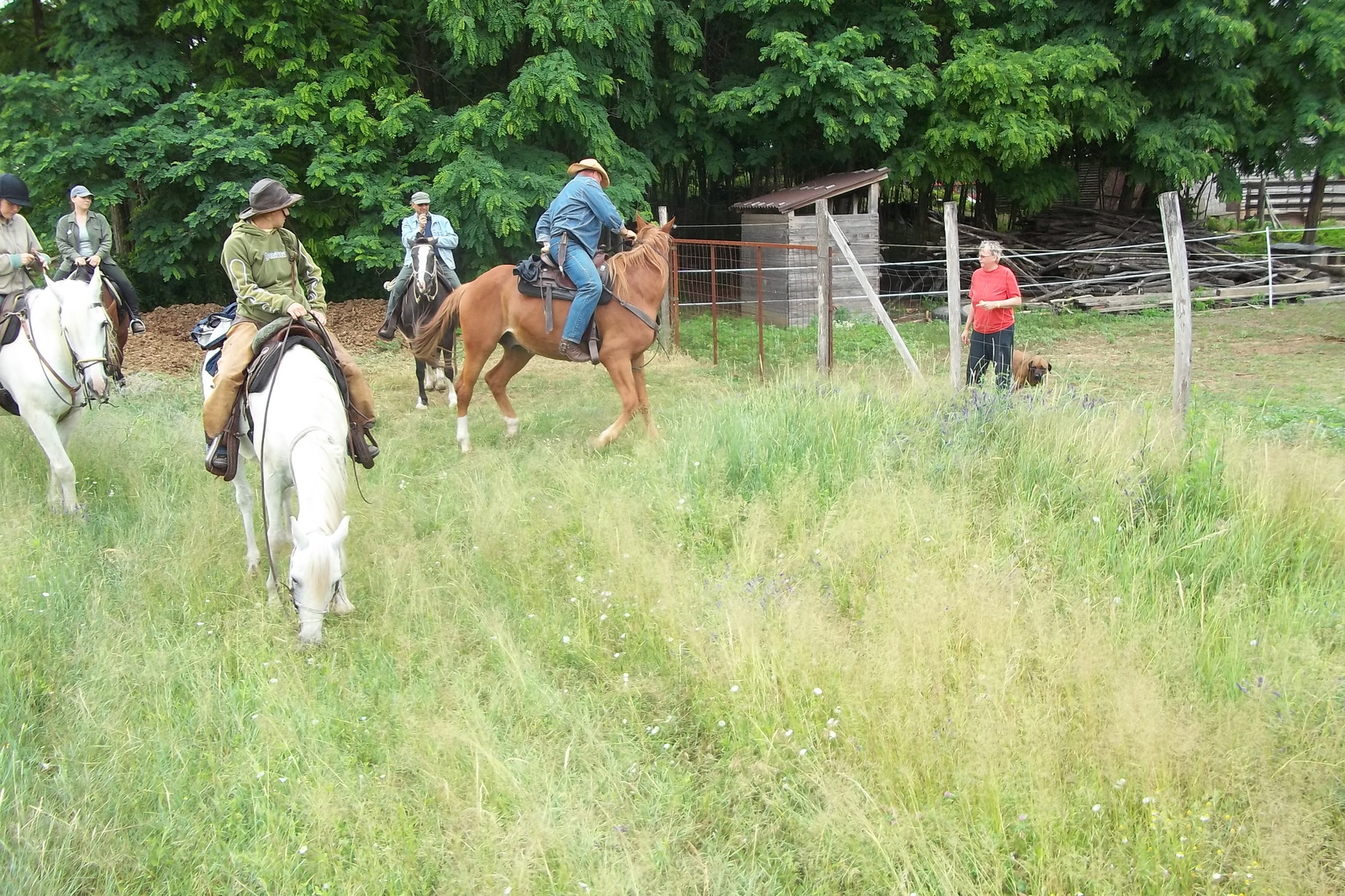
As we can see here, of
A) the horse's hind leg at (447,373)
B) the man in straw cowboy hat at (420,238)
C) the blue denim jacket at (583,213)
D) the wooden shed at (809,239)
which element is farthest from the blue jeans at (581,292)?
the wooden shed at (809,239)

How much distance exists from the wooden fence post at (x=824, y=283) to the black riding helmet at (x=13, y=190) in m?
6.85

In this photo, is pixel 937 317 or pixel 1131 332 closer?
pixel 1131 332

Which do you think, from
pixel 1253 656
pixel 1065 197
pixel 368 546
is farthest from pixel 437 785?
pixel 1065 197

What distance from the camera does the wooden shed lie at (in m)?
16.6

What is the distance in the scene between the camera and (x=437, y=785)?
11.5 ft

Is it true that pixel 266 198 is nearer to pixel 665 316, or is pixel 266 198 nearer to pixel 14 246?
pixel 14 246

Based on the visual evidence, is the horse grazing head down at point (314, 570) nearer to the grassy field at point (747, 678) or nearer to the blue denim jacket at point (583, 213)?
the grassy field at point (747, 678)

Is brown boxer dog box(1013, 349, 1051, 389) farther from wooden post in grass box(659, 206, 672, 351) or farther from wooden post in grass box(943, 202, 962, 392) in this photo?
wooden post in grass box(659, 206, 672, 351)

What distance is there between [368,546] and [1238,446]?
17.4ft

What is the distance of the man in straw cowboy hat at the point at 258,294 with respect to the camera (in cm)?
536

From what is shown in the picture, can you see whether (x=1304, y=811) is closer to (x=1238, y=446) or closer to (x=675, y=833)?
(x=675, y=833)

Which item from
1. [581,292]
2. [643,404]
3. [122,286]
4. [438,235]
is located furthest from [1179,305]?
[122,286]

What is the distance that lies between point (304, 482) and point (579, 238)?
4.14 metres

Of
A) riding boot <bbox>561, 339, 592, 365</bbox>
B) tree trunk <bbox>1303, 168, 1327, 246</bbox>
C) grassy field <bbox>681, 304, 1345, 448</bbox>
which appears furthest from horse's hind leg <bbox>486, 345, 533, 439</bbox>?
tree trunk <bbox>1303, 168, 1327, 246</bbox>
